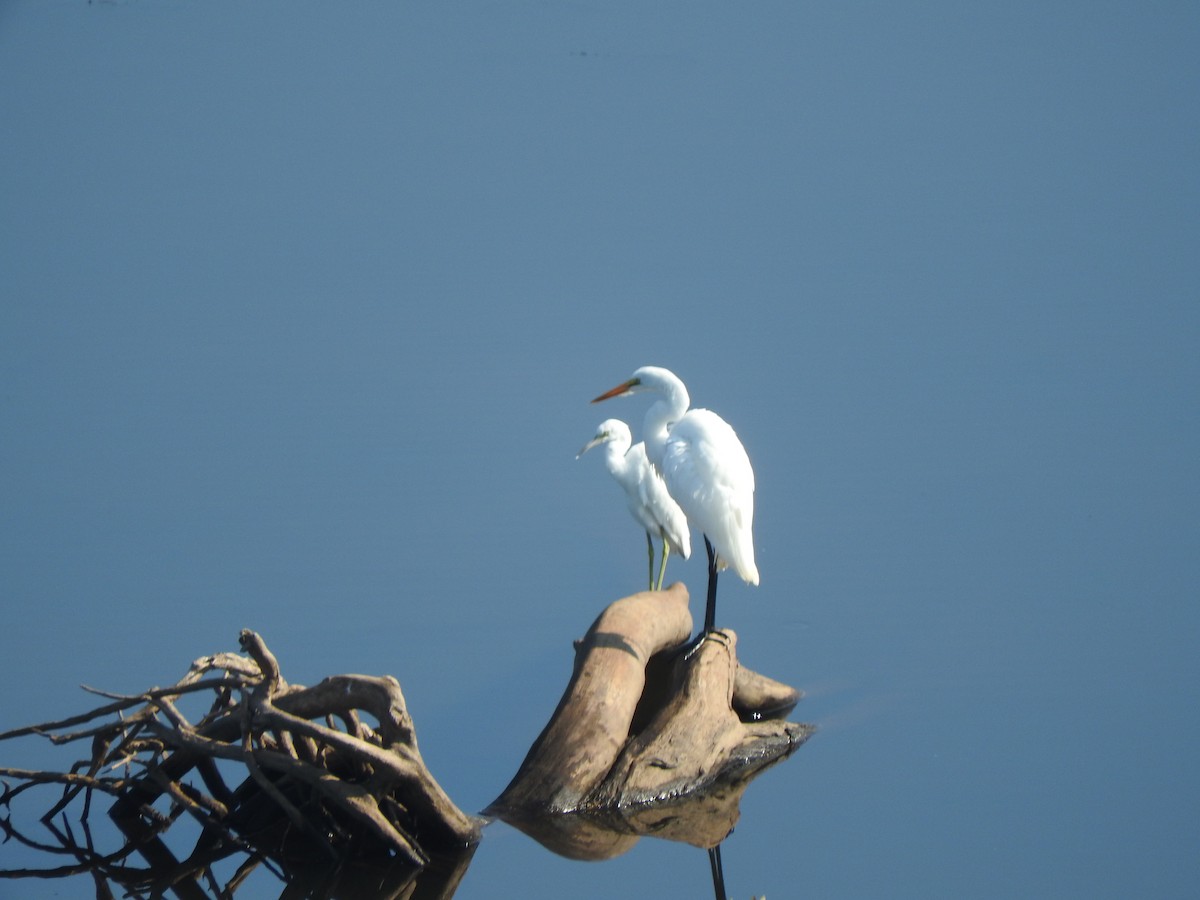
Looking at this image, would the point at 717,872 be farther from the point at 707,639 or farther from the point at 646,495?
the point at 646,495

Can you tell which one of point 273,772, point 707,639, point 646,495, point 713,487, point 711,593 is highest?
point 646,495

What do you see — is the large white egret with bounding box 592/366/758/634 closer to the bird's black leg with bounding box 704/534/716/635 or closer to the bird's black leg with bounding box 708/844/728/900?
the bird's black leg with bounding box 704/534/716/635

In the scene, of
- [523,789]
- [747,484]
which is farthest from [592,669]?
[747,484]

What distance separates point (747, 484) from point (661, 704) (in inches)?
34.2

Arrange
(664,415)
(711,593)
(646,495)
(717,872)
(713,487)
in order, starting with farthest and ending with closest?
1. (646,495)
2. (664,415)
3. (711,593)
4. (713,487)
5. (717,872)

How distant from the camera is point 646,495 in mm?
6254

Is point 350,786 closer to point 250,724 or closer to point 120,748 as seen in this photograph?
point 250,724

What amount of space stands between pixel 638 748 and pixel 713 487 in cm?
102

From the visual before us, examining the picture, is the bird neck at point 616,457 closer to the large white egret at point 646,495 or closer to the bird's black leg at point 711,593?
the large white egret at point 646,495

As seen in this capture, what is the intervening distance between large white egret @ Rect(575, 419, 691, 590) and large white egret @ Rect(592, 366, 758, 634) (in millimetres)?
614

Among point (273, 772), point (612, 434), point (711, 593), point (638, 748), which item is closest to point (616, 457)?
point (612, 434)

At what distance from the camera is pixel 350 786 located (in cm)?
396

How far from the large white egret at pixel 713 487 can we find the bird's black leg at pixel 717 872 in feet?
3.42

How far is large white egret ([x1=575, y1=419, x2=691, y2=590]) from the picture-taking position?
20.3 ft
